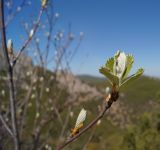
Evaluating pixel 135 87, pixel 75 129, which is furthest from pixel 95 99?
pixel 75 129

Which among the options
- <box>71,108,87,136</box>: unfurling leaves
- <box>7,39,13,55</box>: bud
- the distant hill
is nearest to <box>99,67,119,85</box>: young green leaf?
<box>71,108,87,136</box>: unfurling leaves

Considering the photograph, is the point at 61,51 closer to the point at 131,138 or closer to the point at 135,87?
the point at 131,138

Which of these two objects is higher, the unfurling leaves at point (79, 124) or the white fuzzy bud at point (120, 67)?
the white fuzzy bud at point (120, 67)

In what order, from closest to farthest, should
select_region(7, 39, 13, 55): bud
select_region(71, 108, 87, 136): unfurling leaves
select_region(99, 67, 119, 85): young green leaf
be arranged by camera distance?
select_region(99, 67, 119, 85): young green leaf, select_region(71, 108, 87, 136): unfurling leaves, select_region(7, 39, 13, 55): bud

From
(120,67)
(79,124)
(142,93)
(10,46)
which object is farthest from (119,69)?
(142,93)

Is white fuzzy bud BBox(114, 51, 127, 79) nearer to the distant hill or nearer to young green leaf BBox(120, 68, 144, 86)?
young green leaf BBox(120, 68, 144, 86)

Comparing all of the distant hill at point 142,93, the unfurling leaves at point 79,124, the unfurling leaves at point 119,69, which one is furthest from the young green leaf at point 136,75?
the distant hill at point 142,93

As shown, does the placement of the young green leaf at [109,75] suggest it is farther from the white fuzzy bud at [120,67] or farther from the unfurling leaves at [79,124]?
the unfurling leaves at [79,124]

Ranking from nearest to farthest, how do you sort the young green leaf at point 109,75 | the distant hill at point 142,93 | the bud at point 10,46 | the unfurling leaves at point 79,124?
the young green leaf at point 109,75, the unfurling leaves at point 79,124, the bud at point 10,46, the distant hill at point 142,93

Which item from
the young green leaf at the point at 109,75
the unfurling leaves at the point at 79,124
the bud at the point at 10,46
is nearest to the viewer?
the young green leaf at the point at 109,75

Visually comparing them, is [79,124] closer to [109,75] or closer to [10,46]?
[109,75]
